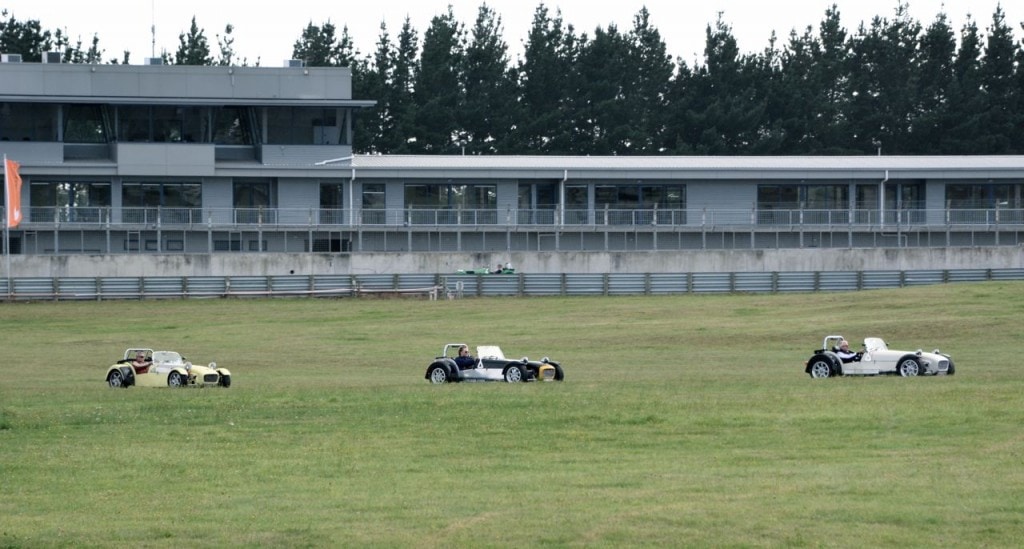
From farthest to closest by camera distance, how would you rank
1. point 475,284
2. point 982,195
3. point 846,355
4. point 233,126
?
point 982,195
point 233,126
point 475,284
point 846,355

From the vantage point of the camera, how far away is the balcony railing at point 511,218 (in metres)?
66.5

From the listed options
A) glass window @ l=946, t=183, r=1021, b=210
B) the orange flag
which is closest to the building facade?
glass window @ l=946, t=183, r=1021, b=210

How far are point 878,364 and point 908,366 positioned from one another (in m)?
0.56

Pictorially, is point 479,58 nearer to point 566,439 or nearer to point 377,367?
point 377,367

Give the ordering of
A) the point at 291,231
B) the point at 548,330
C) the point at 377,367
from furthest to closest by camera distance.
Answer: the point at 291,231
the point at 548,330
the point at 377,367

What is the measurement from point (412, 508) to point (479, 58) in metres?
95.5

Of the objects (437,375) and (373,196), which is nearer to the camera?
(437,375)

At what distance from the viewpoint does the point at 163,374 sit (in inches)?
1180

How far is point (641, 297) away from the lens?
5812cm

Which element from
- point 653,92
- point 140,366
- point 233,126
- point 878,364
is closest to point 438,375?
point 140,366

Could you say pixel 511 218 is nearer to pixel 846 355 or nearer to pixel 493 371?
pixel 493 371

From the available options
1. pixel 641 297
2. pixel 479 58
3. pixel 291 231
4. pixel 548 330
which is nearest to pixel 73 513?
pixel 548 330

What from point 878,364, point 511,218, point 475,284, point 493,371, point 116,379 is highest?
point 511,218

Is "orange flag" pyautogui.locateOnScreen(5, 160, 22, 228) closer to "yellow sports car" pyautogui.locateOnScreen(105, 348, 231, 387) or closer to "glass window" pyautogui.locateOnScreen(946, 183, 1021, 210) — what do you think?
"yellow sports car" pyautogui.locateOnScreen(105, 348, 231, 387)
